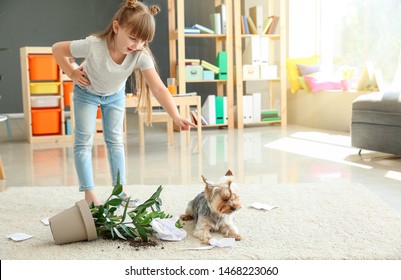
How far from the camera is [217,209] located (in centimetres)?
230

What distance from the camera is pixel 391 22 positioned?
584 centimetres

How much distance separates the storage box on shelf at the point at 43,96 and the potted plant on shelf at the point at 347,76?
2.87 m

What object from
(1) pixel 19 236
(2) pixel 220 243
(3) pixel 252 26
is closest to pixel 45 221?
(1) pixel 19 236

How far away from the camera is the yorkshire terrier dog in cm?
227

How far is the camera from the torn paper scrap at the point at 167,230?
234 centimetres

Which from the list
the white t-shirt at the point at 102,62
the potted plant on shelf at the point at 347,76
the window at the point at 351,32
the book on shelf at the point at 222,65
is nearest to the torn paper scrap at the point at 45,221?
the white t-shirt at the point at 102,62

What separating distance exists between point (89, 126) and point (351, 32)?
13.9 feet

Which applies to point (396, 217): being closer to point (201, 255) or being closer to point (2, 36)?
point (201, 255)

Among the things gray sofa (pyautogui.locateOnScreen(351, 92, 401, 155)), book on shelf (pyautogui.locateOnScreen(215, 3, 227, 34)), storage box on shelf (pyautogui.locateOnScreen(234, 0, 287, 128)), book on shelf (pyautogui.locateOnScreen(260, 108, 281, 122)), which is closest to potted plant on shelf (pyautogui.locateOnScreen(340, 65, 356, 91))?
storage box on shelf (pyautogui.locateOnScreen(234, 0, 287, 128))

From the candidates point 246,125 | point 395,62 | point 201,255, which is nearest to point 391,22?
point 395,62

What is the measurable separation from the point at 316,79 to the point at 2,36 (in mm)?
4857

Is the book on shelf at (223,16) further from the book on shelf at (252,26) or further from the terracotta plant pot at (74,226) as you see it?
the terracotta plant pot at (74,226)

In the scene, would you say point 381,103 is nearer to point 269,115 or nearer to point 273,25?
point 269,115

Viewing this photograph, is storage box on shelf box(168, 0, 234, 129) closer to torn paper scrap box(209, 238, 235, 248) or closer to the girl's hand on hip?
the girl's hand on hip
